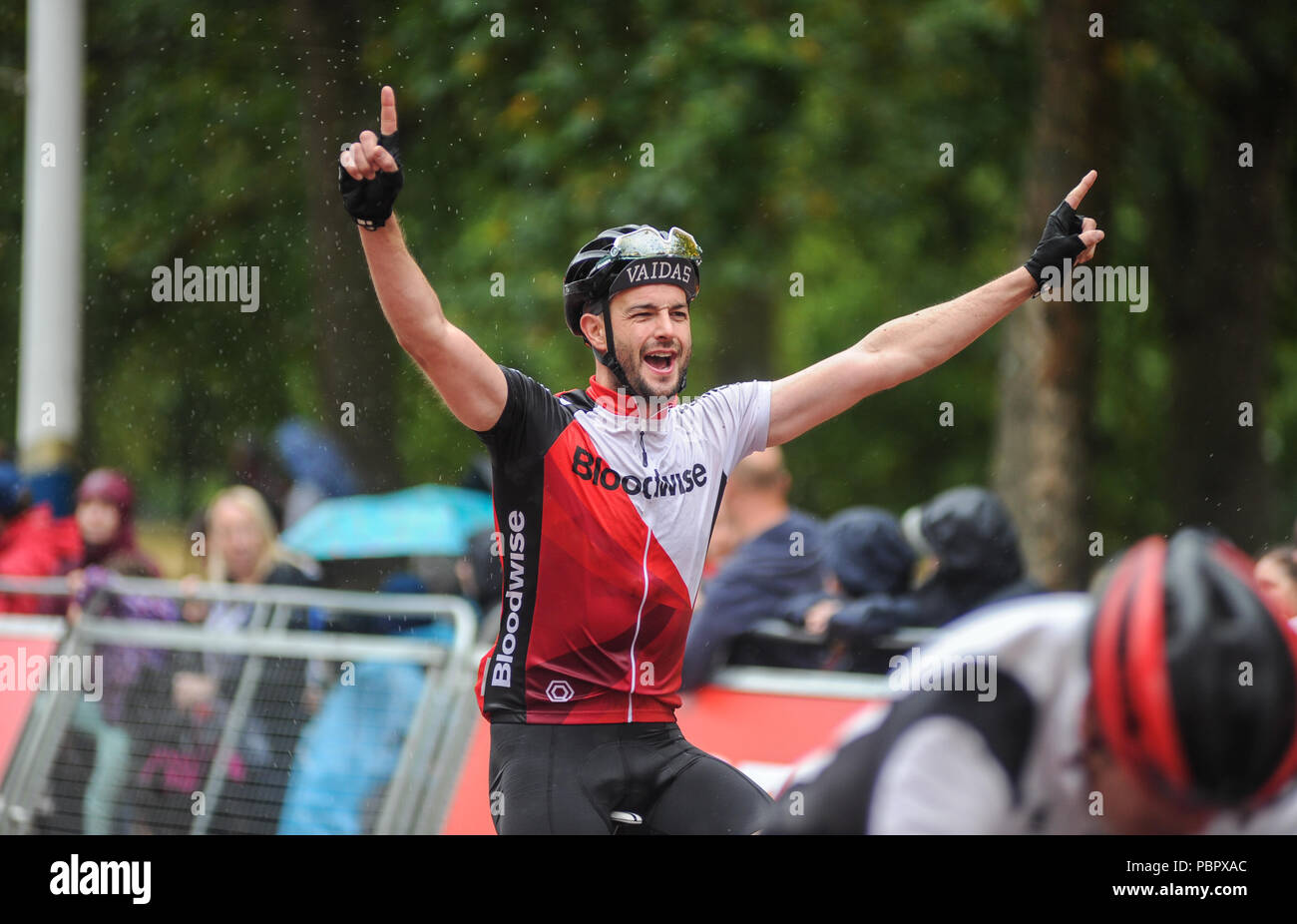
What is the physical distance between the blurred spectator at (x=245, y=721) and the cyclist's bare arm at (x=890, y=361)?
3042mm

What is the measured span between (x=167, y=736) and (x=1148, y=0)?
9.11m

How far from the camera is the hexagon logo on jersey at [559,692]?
3785 millimetres

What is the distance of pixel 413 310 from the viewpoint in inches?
139

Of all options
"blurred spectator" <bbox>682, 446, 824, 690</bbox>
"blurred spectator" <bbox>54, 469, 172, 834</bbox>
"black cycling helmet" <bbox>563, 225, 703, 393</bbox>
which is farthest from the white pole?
"black cycling helmet" <bbox>563, 225, 703, 393</bbox>

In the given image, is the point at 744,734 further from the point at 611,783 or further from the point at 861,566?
the point at 611,783

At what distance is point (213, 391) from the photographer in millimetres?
14680

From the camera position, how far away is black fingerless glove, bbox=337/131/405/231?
3.44 m

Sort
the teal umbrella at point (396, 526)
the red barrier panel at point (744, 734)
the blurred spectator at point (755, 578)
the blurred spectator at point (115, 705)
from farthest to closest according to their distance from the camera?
the teal umbrella at point (396, 526) → the blurred spectator at point (115, 705) → the blurred spectator at point (755, 578) → the red barrier panel at point (744, 734)

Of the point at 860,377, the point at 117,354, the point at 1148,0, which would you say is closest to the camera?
the point at 860,377

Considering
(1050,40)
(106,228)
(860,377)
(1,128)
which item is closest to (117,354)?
(106,228)

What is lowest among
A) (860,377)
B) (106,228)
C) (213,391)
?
(860,377)

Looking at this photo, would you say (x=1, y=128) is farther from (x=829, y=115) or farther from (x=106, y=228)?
(x=829, y=115)

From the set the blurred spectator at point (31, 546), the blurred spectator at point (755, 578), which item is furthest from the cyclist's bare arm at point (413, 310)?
the blurred spectator at point (31, 546)

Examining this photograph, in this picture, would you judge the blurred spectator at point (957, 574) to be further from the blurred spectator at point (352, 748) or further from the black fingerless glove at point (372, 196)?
the black fingerless glove at point (372, 196)
